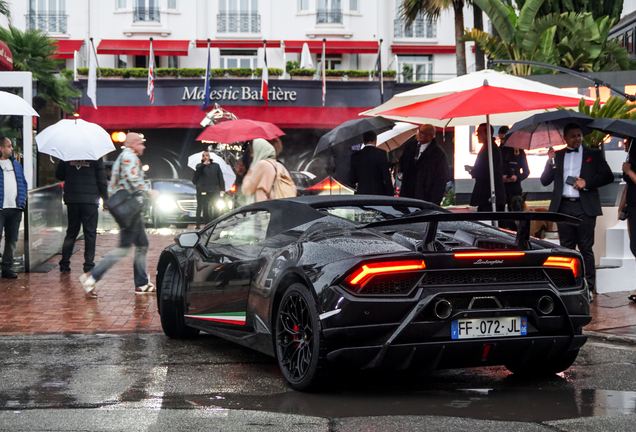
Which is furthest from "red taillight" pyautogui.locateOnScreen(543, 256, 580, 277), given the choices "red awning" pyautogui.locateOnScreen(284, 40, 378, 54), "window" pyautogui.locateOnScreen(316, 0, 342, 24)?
"window" pyautogui.locateOnScreen(316, 0, 342, 24)

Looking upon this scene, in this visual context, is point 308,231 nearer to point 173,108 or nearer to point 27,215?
point 27,215

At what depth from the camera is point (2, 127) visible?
12.1 m

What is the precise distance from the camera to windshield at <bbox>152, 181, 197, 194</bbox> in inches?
869

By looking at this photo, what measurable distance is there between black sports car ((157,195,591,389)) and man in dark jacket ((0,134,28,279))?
19.5 ft

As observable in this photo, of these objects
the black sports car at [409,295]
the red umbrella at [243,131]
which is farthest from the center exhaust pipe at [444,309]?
the red umbrella at [243,131]

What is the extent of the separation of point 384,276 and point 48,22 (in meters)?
34.2

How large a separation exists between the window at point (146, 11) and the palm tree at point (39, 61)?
17994 mm

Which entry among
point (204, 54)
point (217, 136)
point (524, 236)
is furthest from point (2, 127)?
point (204, 54)

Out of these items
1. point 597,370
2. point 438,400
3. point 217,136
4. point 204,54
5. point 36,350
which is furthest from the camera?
point 204,54

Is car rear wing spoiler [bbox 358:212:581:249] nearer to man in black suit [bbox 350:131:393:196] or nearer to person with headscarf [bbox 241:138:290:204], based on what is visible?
person with headscarf [bbox 241:138:290:204]

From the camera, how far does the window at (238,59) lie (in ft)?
122

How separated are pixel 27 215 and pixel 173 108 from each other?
22.9 meters

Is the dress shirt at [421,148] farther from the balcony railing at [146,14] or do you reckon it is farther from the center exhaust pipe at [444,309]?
the balcony railing at [146,14]

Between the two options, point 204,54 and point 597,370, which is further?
point 204,54
